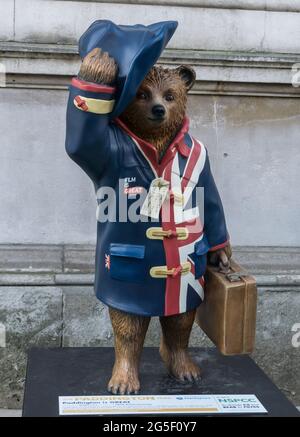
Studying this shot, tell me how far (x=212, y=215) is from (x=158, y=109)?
0.60 m

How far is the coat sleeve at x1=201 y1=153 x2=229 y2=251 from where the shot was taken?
340 centimetres

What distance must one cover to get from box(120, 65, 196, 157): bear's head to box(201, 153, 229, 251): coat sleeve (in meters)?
0.27

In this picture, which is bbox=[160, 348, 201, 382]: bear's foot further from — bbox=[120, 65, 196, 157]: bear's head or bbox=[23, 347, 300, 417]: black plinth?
bbox=[120, 65, 196, 157]: bear's head

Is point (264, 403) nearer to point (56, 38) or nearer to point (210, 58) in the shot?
point (210, 58)

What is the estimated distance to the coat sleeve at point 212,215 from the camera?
3.40m

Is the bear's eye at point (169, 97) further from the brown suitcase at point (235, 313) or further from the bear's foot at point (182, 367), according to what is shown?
the bear's foot at point (182, 367)

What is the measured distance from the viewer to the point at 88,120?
9.80ft

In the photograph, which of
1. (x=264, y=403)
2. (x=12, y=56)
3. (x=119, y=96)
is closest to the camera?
(x=119, y=96)

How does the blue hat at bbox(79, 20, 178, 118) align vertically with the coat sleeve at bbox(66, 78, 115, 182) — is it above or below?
above

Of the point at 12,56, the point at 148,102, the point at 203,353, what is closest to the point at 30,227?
the point at 12,56

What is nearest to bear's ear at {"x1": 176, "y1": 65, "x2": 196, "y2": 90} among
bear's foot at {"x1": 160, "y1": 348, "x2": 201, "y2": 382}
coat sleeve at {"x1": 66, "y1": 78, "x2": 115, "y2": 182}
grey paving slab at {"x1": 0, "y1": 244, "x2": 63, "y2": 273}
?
coat sleeve at {"x1": 66, "y1": 78, "x2": 115, "y2": 182}

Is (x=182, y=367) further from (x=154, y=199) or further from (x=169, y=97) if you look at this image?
(x=169, y=97)
